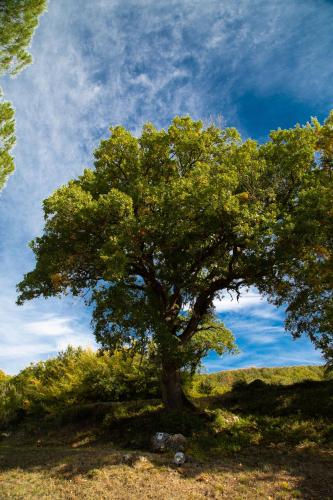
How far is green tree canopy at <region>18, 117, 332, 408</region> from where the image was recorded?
1438 cm

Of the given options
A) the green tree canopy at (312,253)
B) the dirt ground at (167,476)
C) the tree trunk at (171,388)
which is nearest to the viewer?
the dirt ground at (167,476)

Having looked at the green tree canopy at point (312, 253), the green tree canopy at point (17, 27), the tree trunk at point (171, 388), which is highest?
the green tree canopy at point (17, 27)

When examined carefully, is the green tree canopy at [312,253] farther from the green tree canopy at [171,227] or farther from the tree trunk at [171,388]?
the tree trunk at [171,388]

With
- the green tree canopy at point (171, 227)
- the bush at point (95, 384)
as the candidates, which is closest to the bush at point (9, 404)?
the bush at point (95, 384)

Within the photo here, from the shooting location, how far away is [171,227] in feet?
48.4

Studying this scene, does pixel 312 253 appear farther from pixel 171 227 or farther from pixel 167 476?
pixel 167 476

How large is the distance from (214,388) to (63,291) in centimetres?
1211

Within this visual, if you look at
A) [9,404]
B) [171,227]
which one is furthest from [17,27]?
[9,404]

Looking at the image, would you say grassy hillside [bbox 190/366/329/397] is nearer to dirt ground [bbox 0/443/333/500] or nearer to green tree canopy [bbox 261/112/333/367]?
green tree canopy [bbox 261/112/333/367]

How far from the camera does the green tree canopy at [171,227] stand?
14375mm

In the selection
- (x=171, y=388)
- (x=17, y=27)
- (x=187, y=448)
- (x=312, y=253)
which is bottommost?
(x=187, y=448)

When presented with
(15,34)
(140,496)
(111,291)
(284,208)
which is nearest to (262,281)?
(284,208)

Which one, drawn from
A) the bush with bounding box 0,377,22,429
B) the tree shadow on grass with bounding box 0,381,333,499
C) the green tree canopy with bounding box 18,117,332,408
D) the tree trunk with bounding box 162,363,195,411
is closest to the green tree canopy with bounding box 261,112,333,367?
the green tree canopy with bounding box 18,117,332,408

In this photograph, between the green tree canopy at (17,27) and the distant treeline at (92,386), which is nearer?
the green tree canopy at (17,27)
